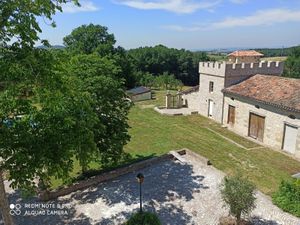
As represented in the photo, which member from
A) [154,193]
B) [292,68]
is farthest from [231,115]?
[292,68]

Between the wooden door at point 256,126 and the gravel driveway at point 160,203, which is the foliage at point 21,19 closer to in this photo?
the gravel driveway at point 160,203

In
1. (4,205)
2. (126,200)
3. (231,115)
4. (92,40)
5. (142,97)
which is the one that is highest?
(92,40)

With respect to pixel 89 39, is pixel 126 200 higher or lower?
lower

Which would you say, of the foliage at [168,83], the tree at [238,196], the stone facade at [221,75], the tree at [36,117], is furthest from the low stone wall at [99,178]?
the foliage at [168,83]

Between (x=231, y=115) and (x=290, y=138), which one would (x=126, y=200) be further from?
(x=231, y=115)

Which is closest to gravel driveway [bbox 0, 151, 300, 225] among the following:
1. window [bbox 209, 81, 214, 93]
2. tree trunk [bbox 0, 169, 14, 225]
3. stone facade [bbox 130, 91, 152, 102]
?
tree trunk [bbox 0, 169, 14, 225]

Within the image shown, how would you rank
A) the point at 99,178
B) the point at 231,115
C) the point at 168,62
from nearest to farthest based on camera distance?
the point at 99,178
the point at 231,115
the point at 168,62

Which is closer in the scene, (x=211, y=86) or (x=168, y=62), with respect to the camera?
(x=211, y=86)

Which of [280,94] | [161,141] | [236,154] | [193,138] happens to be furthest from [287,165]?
[161,141]
